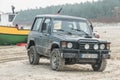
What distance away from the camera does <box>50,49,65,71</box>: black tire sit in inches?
579

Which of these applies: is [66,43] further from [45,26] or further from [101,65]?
[45,26]

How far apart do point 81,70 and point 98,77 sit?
79.8 inches

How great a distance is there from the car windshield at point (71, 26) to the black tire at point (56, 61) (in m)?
1.01

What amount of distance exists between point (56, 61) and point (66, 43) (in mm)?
770

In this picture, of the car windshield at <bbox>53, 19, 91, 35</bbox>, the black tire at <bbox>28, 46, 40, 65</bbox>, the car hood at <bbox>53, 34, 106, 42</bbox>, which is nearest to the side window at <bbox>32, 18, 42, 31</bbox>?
the black tire at <bbox>28, 46, 40, 65</bbox>

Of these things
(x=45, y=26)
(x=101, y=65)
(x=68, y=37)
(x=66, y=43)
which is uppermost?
(x=45, y=26)

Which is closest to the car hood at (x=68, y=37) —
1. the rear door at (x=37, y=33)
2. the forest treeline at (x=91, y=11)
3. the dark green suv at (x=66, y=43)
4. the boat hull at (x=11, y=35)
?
the dark green suv at (x=66, y=43)

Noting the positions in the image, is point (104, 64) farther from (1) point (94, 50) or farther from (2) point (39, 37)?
(2) point (39, 37)

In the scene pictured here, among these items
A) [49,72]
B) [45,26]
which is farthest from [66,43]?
[45,26]

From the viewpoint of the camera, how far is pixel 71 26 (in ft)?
52.2

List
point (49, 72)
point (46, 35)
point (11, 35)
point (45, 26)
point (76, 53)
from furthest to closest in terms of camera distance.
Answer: point (11, 35), point (45, 26), point (46, 35), point (49, 72), point (76, 53)

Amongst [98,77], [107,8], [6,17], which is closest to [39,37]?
[98,77]

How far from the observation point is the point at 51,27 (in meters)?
15.7

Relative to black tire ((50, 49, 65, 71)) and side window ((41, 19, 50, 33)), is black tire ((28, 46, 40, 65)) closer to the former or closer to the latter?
Answer: side window ((41, 19, 50, 33))
